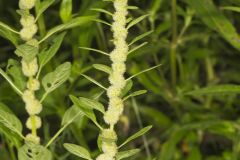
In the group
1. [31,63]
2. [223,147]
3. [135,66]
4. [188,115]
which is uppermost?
[31,63]

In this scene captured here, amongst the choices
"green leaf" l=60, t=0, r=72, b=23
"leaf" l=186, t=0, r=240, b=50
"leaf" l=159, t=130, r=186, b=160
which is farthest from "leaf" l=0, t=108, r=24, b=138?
"leaf" l=159, t=130, r=186, b=160

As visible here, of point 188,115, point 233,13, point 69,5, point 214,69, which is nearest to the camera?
point 69,5

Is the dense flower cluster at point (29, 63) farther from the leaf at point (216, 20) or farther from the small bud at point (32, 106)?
the leaf at point (216, 20)

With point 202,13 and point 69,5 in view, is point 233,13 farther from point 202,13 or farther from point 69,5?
point 69,5

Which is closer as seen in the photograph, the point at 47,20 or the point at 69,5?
the point at 69,5

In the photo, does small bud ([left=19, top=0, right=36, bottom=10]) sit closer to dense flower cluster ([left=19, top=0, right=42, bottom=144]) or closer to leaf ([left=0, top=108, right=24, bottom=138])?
dense flower cluster ([left=19, top=0, right=42, bottom=144])

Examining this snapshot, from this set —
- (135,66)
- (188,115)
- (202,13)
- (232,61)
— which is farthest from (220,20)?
(232,61)

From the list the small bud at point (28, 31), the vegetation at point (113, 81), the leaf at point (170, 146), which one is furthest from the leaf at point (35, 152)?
the leaf at point (170, 146)

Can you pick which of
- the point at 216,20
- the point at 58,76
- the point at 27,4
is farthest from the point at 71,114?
the point at 216,20

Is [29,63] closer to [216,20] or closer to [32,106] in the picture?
[32,106]
